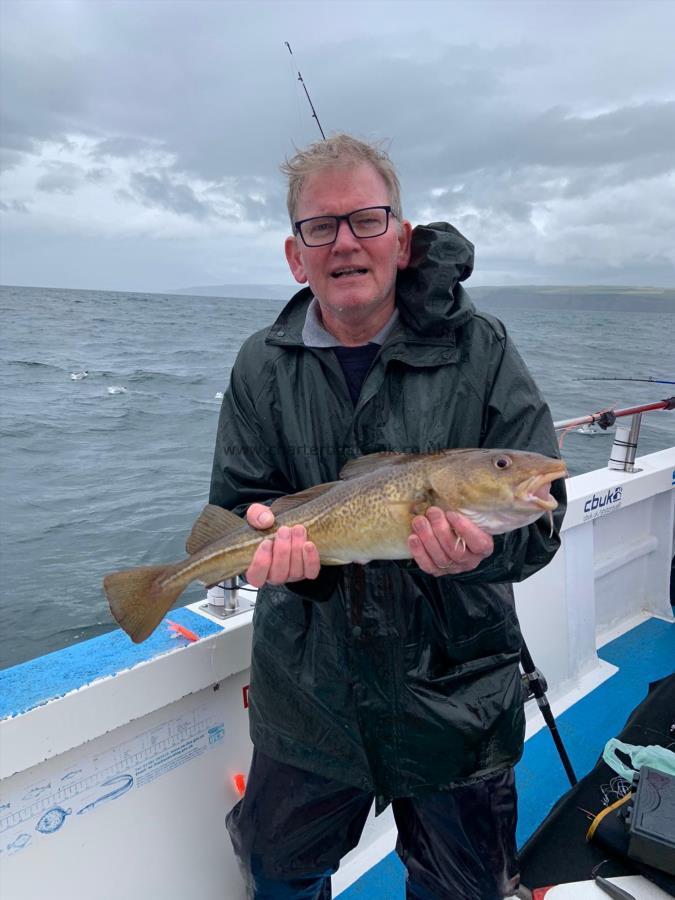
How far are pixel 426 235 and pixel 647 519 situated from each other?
15.8 feet

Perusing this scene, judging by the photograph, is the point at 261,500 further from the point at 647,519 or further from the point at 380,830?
the point at 647,519

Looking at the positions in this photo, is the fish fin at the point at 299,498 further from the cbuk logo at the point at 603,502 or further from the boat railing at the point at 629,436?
the boat railing at the point at 629,436

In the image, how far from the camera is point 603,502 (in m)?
5.34

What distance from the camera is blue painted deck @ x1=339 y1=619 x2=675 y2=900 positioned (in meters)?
3.67

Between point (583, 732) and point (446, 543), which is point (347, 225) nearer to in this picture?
point (446, 543)

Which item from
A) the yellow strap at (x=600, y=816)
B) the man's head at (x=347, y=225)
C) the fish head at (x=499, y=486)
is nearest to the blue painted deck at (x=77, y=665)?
the fish head at (x=499, y=486)

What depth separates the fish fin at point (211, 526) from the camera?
8.55 feet

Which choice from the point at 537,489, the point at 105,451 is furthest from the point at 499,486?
the point at 105,451

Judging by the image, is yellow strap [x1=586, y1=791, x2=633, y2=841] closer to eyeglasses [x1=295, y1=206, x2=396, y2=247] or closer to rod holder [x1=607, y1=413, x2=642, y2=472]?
eyeglasses [x1=295, y1=206, x2=396, y2=247]

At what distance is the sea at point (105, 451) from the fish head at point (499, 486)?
4327 millimetres

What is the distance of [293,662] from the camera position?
2.55m

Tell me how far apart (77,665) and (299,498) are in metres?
1.28

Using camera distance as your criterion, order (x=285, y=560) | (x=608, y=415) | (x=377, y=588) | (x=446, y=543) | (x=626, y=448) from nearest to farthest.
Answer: (x=446, y=543) < (x=285, y=560) < (x=377, y=588) < (x=608, y=415) < (x=626, y=448)

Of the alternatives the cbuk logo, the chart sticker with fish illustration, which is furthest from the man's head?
the cbuk logo
